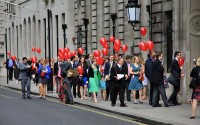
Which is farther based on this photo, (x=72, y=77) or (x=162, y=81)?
(x=72, y=77)

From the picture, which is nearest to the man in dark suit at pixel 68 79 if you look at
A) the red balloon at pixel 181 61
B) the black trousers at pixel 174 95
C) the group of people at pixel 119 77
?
the group of people at pixel 119 77

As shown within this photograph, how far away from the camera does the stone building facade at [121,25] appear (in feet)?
66.9

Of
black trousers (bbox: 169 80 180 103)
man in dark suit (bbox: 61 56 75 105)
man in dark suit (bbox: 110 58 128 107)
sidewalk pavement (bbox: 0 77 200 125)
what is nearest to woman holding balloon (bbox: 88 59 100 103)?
sidewalk pavement (bbox: 0 77 200 125)

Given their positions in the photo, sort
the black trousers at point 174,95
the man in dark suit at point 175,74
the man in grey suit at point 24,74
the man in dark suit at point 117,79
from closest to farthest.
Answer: the man in dark suit at point 175,74, the black trousers at point 174,95, the man in dark suit at point 117,79, the man in grey suit at point 24,74

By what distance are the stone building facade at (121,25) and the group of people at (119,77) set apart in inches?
53.4

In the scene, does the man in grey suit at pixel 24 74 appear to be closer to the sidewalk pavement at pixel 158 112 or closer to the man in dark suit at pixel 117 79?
the sidewalk pavement at pixel 158 112

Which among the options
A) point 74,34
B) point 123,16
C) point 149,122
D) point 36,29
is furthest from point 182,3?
point 36,29

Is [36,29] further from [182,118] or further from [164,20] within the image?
[182,118]

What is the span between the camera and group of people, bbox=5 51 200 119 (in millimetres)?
19219

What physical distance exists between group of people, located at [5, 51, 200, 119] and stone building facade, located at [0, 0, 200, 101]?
1.36m

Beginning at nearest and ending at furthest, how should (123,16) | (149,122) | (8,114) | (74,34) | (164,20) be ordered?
1. (149,122)
2. (8,114)
3. (164,20)
4. (123,16)
5. (74,34)

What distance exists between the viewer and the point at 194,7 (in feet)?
66.6

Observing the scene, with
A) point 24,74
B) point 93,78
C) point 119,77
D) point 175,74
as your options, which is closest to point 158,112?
point 175,74

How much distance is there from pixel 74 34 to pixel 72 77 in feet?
58.1
